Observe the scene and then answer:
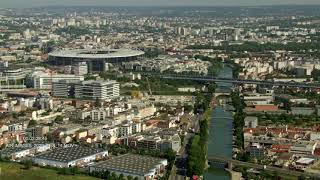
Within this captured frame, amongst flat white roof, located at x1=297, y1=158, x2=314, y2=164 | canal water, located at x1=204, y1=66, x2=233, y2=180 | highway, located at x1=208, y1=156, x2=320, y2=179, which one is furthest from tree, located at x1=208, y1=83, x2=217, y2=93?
flat white roof, located at x1=297, y1=158, x2=314, y2=164

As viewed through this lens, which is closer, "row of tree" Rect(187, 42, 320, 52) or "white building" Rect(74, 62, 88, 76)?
"white building" Rect(74, 62, 88, 76)

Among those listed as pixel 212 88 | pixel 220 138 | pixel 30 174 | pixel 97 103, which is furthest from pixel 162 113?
pixel 30 174

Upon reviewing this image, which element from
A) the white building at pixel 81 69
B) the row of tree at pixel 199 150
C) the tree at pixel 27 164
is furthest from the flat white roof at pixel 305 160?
the white building at pixel 81 69

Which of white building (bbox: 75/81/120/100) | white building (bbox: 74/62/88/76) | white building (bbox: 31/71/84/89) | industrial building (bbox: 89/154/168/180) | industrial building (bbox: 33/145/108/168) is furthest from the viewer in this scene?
white building (bbox: 74/62/88/76)

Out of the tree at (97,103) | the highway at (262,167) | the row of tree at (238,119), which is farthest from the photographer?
the tree at (97,103)

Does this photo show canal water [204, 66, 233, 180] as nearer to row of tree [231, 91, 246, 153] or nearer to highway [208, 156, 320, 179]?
row of tree [231, 91, 246, 153]

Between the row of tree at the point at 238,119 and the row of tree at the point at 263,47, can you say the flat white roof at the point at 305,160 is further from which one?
the row of tree at the point at 263,47

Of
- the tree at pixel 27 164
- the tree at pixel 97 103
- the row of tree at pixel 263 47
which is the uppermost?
the tree at pixel 27 164

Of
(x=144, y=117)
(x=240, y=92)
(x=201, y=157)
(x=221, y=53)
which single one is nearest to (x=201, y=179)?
(x=201, y=157)
